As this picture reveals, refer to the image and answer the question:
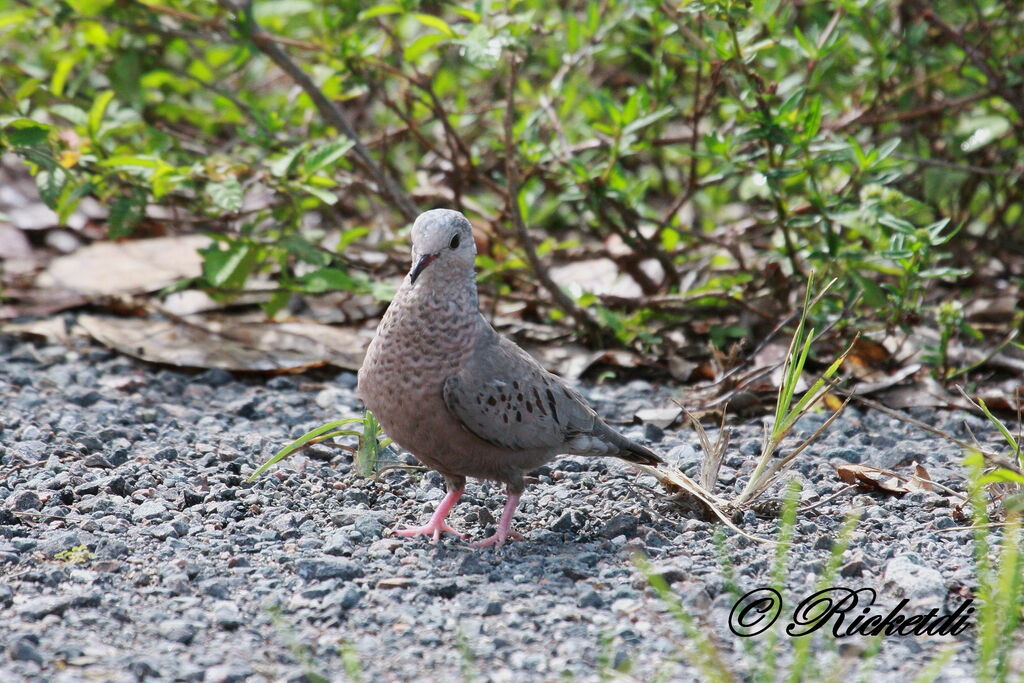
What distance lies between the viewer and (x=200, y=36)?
19.1 ft

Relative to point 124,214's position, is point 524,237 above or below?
below

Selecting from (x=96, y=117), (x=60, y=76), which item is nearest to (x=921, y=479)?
(x=96, y=117)

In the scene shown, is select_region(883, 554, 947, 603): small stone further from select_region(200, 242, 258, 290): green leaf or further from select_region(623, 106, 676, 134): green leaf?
select_region(200, 242, 258, 290): green leaf

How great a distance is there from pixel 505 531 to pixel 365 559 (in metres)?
0.50

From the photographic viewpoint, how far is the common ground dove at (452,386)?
3660 millimetres

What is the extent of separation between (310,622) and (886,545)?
1.80 metres

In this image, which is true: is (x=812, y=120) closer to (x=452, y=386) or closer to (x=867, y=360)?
(x=867, y=360)

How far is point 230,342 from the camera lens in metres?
5.84

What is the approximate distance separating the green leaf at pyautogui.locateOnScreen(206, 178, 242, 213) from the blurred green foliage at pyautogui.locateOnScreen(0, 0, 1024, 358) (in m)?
0.02

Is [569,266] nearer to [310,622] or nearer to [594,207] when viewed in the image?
[594,207]

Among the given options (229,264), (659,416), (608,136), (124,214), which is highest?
(608,136)

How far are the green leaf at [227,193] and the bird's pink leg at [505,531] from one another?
6.83ft

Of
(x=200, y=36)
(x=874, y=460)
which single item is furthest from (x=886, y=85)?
(x=200, y=36)

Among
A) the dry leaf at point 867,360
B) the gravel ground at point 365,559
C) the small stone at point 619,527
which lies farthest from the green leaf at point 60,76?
the dry leaf at point 867,360
